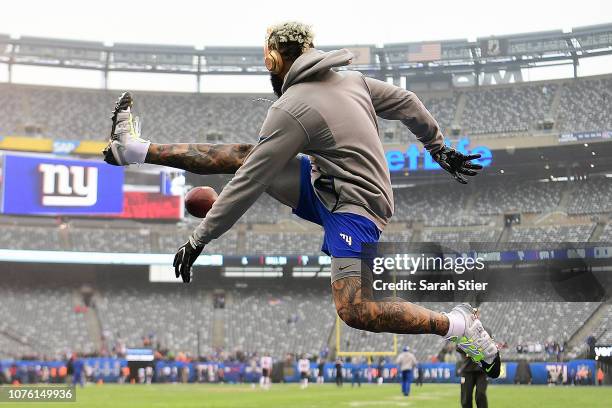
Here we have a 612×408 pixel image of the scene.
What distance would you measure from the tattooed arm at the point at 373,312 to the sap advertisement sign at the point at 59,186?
141 feet

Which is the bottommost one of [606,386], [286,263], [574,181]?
[606,386]

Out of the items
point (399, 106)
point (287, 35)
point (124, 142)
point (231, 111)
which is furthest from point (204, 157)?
point (231, 111)

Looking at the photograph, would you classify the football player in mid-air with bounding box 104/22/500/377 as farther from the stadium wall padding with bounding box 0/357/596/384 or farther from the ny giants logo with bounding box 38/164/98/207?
the ny giants logo with bounding box 38/164/98/207

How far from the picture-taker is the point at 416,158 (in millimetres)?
48594

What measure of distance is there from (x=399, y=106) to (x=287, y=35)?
0.97 metres

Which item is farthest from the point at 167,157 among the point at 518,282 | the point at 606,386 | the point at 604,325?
the point at 604,325

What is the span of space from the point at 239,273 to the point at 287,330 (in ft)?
16.6

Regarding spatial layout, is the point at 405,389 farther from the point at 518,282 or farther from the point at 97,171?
the point at 97,171

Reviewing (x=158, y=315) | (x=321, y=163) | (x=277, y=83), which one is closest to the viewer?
(x=321, y=163)

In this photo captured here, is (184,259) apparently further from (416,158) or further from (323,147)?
(416,158)

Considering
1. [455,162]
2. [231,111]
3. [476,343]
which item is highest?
[231,111]

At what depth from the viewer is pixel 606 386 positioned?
2938 cm

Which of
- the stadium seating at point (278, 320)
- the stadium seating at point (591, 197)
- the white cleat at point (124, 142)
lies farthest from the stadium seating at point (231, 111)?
the white cleat at point (124, 142)

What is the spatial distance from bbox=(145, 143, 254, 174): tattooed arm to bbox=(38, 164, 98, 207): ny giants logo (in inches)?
1680
